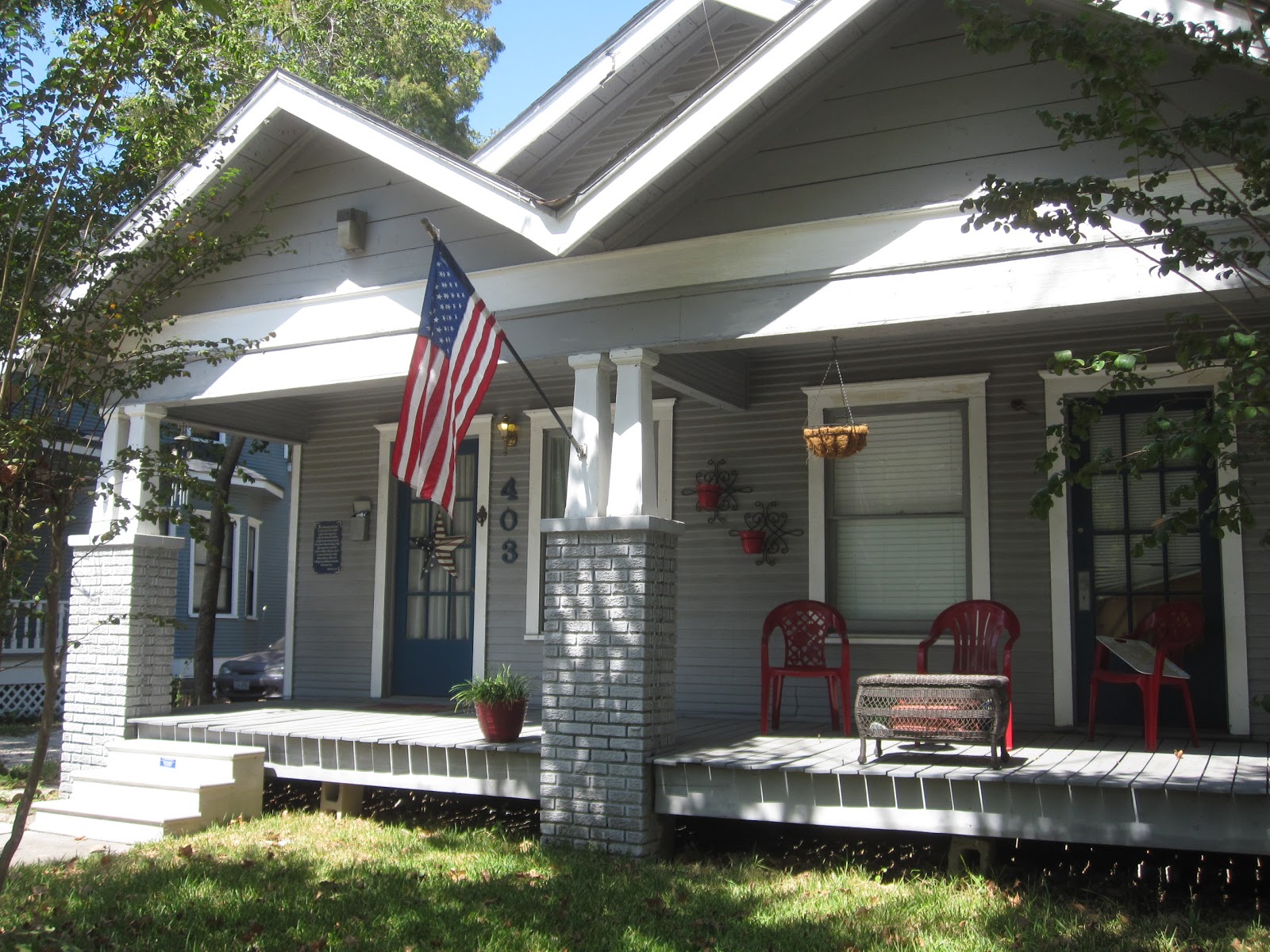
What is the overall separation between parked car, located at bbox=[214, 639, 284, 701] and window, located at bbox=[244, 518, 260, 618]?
14.5 ft

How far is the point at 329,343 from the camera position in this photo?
24.6 ft

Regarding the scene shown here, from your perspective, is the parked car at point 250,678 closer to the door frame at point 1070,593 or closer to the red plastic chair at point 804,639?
the red plastic chair at point 804,639

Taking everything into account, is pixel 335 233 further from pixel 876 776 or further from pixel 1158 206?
pixel 1158 206

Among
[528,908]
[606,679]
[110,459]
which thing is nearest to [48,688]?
[528,908]

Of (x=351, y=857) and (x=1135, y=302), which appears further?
(x=351, y=857)

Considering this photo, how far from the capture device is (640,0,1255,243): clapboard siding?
5660 millimetres

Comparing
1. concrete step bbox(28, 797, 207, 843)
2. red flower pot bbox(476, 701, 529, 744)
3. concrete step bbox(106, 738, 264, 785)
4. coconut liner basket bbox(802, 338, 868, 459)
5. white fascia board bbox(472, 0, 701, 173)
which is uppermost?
white fascia board bbox(472, 0, 701, 173)

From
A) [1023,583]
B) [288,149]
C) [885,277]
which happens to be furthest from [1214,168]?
[288,149]

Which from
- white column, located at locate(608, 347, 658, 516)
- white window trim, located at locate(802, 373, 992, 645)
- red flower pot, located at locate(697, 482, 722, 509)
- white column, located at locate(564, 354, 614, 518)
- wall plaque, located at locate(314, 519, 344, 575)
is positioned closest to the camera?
white column, located at locate(608, 347, 658, 516)

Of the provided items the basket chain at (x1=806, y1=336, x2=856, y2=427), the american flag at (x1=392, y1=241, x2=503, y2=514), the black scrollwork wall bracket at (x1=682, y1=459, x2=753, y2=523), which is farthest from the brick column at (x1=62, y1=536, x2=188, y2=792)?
the basket chain at (x1=806, y1=336, x2=856, y2=427)

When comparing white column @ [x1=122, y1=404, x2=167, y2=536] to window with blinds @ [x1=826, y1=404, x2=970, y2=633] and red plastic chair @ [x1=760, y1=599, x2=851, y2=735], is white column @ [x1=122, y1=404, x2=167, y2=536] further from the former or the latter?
window with blinds @ [x1=826, y1=404, x2=970, y2=633]

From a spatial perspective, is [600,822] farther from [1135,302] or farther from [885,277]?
[1135,302]

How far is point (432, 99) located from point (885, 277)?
12.6 metres

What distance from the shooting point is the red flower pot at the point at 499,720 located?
21.4ft
